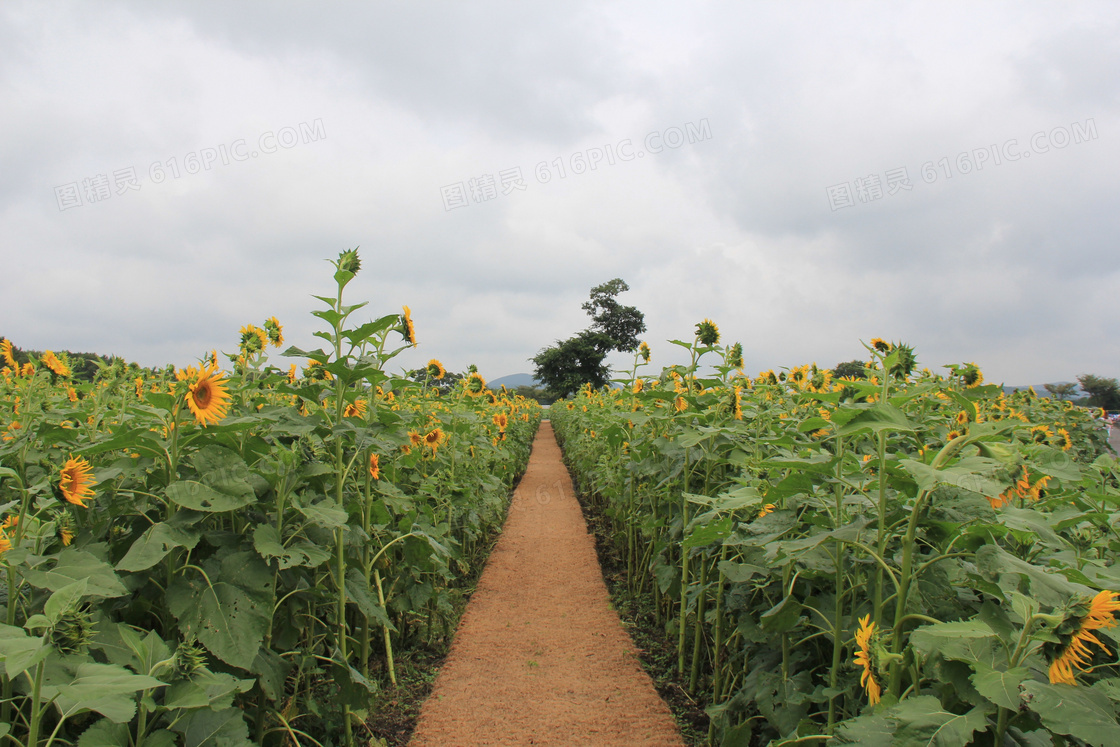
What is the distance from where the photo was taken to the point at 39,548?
1588mm

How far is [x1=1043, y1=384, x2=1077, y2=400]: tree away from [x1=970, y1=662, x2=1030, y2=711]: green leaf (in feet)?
29.3

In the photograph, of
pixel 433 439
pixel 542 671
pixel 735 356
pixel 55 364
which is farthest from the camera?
pixel 433 439

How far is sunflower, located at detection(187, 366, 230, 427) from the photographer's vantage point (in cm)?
190

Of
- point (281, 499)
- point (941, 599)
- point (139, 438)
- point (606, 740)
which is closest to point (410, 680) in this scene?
point (606, 740)

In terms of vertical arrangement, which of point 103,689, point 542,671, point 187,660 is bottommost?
point 542,671

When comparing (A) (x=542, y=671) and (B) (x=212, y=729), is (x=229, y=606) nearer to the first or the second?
(B) (x=212, y=729)

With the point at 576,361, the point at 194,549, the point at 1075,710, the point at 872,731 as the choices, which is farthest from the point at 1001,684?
the point at 576,361

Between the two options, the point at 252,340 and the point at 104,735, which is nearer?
the point at 104,735

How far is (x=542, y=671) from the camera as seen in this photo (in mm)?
4363

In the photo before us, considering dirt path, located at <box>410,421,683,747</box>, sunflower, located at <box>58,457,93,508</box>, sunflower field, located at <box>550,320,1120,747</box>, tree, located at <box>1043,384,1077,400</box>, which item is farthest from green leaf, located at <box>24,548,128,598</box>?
tree, located at <box>1043,384,1077,400</box>

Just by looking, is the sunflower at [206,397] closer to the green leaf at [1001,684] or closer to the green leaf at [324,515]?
the green leaf at [324,515]

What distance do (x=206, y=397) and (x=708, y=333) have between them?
3085mm

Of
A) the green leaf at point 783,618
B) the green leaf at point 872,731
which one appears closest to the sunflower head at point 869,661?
the green leaf at point 872,731

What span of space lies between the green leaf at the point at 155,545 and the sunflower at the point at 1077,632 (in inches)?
82.5
